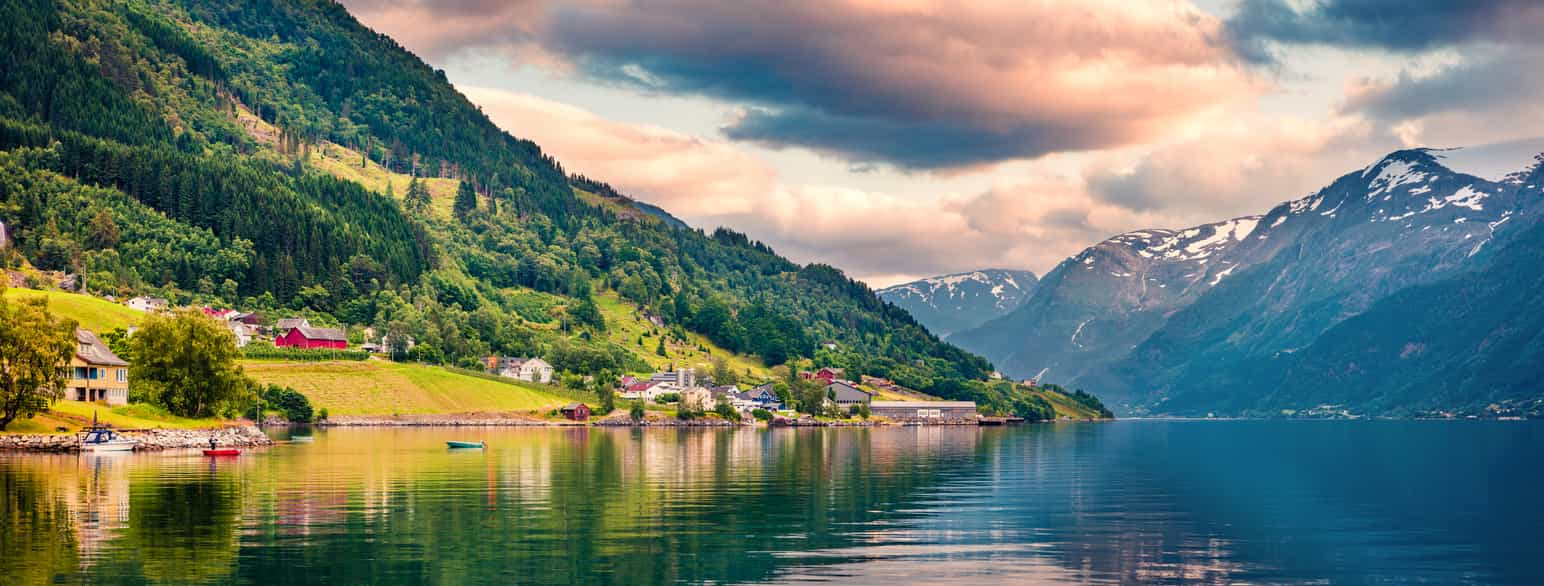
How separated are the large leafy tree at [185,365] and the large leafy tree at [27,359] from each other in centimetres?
2302

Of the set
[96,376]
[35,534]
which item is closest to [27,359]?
[96,376]

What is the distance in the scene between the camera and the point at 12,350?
107 meters

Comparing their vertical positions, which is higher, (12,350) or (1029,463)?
(12,350)

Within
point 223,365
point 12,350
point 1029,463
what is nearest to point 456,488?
point 12,350

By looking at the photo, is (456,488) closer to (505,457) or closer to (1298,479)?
(505,457)

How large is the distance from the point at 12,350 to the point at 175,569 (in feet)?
240

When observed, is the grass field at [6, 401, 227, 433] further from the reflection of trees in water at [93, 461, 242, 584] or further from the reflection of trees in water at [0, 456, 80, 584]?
the reflection of trees in water at [0, 456, 80, 584]

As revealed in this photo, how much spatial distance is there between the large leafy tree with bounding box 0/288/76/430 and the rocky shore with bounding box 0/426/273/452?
7.48ft

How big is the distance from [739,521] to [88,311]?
15597 cm

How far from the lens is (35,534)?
53250 millimetres

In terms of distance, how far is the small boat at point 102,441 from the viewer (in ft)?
364

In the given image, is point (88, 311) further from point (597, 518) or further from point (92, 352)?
point (597, 518)

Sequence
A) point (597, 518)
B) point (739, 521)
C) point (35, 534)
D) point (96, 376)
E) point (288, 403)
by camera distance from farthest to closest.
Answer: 1. point (288, 403)
2. point (96, 376)
3. point (597, 518)
4. point (739, 521)
5. point (35, 534)

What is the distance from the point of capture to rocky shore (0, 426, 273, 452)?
10938 centimetres
